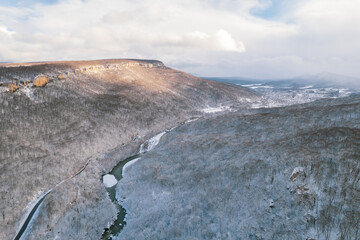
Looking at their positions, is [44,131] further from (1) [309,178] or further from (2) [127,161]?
(1) [309,178]

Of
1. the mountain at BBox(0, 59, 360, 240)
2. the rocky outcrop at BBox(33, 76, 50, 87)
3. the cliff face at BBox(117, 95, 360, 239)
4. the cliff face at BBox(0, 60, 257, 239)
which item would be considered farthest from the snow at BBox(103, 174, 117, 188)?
the rocky outcrop at BBox(33, 76, 50, 87)

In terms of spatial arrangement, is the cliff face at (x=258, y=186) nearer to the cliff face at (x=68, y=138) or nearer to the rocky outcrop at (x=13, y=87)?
the cliff face at (x=68, y=138)

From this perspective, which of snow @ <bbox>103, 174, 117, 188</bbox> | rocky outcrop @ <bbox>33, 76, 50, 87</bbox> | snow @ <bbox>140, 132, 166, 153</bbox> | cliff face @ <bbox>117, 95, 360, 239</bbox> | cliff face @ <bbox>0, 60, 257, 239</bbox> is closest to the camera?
cliff face @ <bbox>117, 95, 360, 239</bbox>

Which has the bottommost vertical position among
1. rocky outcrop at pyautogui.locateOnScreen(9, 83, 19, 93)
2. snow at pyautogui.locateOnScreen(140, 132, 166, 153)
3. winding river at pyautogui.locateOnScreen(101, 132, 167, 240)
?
winding river at pyautogui.locateOnScreen(101, 132, 167, 240)

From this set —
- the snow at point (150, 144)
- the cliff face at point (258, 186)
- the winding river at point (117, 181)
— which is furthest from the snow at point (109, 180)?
the snow at point (150, 144)

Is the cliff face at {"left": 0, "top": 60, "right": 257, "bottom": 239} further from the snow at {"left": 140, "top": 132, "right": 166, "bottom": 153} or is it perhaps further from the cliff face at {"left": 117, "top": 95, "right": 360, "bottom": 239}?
the cliff face at {"left": 117, "top": 95, "right": 360, "bottom": 239}

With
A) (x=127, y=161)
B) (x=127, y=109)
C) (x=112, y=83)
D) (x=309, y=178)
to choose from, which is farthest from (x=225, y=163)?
(x=112, y=83)
